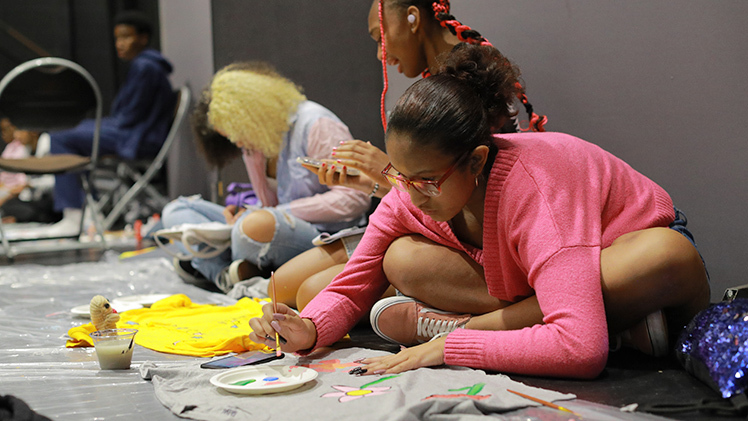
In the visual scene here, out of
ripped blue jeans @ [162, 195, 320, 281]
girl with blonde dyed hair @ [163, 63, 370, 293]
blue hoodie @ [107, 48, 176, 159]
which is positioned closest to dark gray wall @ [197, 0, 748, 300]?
girl with blonde dyed hair @ [163, 63, 370, 293]

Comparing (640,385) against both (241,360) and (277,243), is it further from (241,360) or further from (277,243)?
(277,243)

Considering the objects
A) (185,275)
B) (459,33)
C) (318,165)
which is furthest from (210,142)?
(459,33)

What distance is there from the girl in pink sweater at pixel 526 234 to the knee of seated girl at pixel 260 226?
104cm

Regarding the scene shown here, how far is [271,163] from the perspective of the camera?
10.4 ft

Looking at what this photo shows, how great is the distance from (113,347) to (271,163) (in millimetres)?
1584

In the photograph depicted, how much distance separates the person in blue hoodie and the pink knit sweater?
440 centimetres

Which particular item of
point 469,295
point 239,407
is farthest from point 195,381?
point 469,295

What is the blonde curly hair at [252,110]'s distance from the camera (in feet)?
9.48

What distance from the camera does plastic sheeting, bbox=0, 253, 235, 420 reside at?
4.78 ft

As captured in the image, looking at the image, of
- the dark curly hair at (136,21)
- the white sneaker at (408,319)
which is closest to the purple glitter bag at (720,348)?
the white sneaker at (408,319)

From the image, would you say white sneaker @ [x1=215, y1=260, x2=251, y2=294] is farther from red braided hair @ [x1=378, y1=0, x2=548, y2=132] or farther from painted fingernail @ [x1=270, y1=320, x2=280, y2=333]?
painted fingernail @ [x1=270, y1=320, x2=280, y2=333]

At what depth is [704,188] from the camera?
2.11m

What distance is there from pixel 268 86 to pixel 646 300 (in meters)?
1.96

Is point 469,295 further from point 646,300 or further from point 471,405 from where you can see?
point 471,405
